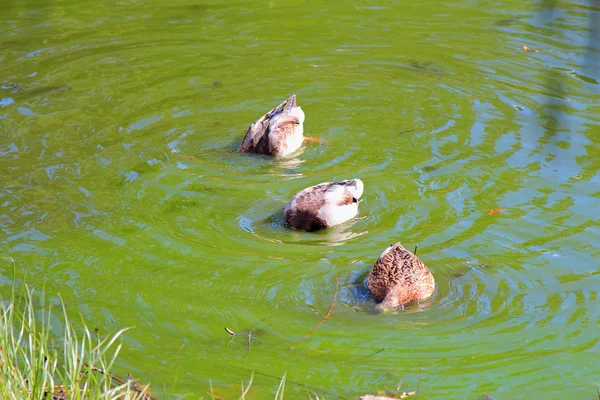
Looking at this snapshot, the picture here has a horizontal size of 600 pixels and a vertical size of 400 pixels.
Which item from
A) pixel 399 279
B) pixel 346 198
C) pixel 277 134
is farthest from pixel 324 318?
pixel 277 134

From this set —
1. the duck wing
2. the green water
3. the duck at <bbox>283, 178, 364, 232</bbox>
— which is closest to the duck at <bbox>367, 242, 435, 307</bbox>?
the green water

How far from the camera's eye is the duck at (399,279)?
5.18 meters

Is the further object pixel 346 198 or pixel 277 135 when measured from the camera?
pixel 277 135

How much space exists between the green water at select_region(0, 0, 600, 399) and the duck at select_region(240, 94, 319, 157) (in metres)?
0.18

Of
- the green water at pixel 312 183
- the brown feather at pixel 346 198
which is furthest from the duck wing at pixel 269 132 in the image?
the brown feather at pixel 346 198

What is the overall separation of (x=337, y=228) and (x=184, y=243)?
4.10 ft

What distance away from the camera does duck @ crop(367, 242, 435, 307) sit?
5.18 m

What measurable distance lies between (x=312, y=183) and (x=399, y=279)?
7.23 feet

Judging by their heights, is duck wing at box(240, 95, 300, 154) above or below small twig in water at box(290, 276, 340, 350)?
above

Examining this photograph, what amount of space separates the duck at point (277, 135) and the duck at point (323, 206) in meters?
1.31

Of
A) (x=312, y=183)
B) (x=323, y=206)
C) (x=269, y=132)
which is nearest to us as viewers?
(x=323, y=206)

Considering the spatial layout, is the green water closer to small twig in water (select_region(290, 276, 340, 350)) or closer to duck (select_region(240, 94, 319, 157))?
small twig in water (select_region(290, 276, 340, 350))

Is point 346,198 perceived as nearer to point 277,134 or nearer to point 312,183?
point 312,183

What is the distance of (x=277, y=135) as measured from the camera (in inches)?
302
